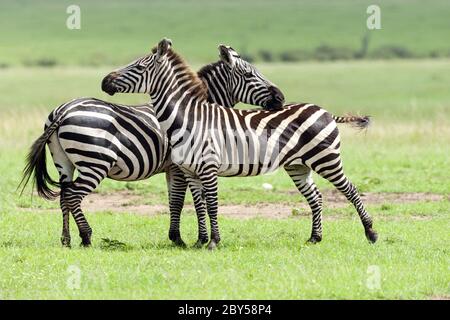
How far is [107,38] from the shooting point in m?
76.2

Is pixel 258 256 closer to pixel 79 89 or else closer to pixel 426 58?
pixel 79 89

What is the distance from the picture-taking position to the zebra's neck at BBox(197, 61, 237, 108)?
38.6 feet

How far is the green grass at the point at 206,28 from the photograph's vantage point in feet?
222

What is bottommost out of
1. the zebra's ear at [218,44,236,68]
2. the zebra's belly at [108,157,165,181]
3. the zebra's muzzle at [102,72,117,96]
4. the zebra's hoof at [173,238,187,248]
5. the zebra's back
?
the zebra's hoof at [173,238,187,248]

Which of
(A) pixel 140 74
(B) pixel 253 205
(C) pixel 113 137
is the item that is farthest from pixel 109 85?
(B) pixel 253 205

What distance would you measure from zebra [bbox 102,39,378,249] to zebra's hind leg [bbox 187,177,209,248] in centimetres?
4

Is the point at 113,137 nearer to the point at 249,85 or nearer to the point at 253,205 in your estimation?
the point at 249,85

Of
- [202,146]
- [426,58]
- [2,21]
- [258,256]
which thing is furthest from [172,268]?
[2,21]

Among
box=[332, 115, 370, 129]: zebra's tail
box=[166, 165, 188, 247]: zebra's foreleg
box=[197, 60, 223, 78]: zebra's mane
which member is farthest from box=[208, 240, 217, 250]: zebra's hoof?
box=[332, 115, 370, 129]: zebra's tail

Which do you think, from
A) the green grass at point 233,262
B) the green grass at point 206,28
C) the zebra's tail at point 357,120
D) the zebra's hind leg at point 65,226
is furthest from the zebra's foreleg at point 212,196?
the green grass at point 206,28

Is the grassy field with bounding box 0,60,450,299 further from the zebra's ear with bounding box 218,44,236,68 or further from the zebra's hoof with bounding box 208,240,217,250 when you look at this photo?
the zebra's ear with bounding box 218,44,236,68

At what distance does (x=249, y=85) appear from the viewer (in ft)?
38.4

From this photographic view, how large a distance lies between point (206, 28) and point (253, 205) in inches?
2676

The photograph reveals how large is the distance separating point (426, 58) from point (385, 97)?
70.5 ft
